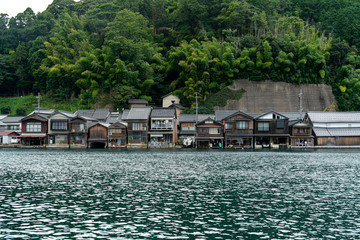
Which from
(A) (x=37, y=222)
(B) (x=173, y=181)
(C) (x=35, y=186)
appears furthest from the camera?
(B) (x=173, y=181)

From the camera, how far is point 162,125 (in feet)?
204

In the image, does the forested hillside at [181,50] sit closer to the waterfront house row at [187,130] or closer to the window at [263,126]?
the waterfront house row at [187,130]

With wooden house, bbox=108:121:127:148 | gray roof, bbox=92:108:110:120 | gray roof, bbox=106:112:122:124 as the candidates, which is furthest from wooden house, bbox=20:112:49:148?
wooden house, bbox=108:121:127:148

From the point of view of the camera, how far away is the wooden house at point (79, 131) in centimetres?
6238

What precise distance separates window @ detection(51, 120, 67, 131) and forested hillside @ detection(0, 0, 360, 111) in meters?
12.8

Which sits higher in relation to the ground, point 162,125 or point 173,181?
point 162,125

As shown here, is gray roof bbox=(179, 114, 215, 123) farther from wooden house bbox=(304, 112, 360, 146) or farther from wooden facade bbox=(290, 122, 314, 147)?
wooden house bbox=(304, 112, 360, 146)

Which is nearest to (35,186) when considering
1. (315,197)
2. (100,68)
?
(315,197)

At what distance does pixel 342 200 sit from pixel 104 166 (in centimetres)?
2082

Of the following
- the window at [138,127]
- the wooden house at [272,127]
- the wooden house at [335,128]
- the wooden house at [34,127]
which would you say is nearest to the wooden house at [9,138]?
the wooden house at [34,127]

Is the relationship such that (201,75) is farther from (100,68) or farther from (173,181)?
(173,181)

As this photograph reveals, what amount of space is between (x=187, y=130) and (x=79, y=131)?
60.4ft

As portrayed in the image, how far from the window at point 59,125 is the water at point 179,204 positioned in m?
34.6

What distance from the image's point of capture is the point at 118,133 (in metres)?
61.6
